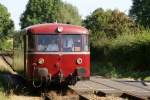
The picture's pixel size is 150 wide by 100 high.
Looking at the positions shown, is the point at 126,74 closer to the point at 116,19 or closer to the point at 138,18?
the point at 116,19

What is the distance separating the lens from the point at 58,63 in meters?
19.8

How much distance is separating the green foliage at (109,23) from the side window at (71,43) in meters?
25.9

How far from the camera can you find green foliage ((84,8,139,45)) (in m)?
49.6

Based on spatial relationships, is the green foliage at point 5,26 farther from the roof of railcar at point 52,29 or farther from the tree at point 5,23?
the roof of railcar at point 52,29

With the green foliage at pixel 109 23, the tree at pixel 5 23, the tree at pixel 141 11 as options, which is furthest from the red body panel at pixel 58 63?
the tree at pixel 5 23

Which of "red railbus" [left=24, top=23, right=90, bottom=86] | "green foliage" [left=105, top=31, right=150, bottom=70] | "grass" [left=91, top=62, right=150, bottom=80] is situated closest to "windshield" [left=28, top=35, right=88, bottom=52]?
"red railbus" [left=24, top=23, right=90, bottom=86]

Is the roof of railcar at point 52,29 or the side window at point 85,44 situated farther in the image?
the side window at point 85,44

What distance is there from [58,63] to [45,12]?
289 ft

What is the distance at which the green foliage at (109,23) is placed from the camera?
49.6 meters

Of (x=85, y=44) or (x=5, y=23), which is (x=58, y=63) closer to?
(x=85, y=44)

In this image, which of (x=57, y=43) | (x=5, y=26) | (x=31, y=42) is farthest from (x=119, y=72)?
(x=5, y=26)

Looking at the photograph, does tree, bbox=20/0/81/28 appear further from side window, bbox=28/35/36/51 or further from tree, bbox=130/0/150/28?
side window, bbox=28/35/36/51

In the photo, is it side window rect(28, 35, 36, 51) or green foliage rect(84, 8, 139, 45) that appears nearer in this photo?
side window rect(28, 35, 36, 51)

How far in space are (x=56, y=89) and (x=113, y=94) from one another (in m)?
3.18
